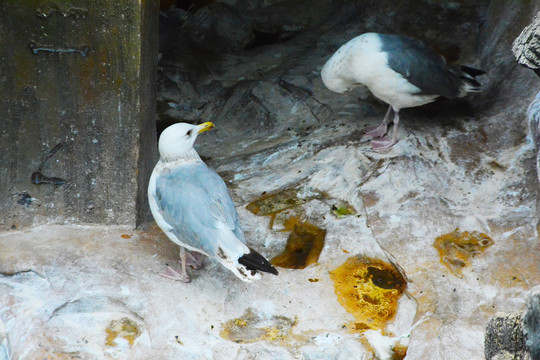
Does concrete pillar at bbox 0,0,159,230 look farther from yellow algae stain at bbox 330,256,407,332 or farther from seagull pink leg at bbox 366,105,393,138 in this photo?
seagull pink leg at bbox 366,105,393,138

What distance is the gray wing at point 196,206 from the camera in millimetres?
3848

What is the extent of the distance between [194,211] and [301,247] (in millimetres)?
803

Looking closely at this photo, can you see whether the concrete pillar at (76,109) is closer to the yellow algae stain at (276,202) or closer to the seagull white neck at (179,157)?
the seagull white neck at (179,157)

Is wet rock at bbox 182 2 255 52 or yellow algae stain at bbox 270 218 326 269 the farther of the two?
wet rock at bbox 182 2 255 52

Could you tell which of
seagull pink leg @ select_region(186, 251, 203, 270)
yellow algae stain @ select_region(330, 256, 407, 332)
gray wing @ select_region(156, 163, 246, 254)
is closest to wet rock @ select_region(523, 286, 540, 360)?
yellow algae stain @ select_region(330, 256, 407, 332)

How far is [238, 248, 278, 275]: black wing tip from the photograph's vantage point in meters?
3.67

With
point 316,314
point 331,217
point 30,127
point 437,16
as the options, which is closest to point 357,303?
point 316,314

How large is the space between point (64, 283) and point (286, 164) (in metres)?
1.81

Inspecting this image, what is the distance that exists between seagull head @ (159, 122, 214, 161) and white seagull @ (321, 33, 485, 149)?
1.33 m

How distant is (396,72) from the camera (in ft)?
16.1

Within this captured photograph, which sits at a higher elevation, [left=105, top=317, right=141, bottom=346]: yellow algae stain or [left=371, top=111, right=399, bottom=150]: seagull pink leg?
[left=371, top=111, right=399, bottom=150]: seagull pink leg

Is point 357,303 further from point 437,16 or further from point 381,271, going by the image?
point 437,16

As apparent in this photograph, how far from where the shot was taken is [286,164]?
5.11 metres

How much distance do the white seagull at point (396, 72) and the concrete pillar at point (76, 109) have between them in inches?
53.3
